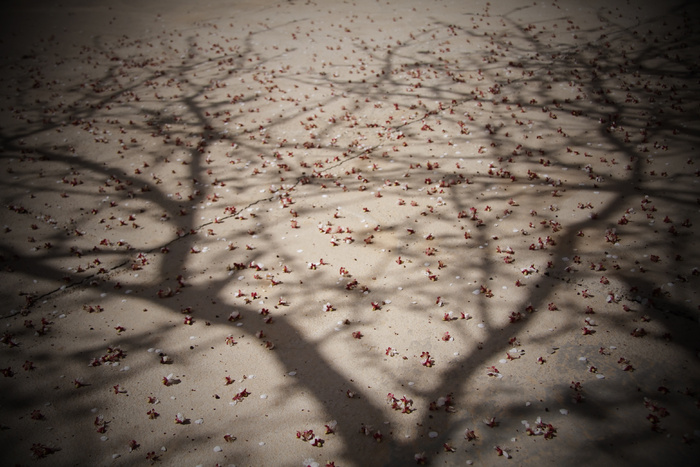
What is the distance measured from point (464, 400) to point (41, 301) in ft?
15.4

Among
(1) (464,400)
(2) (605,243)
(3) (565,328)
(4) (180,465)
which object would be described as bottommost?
(4) (180,465)

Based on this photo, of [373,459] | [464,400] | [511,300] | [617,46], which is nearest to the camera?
[373,459]

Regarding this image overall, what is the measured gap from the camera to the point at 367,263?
452 centimetres

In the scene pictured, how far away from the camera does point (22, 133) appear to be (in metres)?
7.81

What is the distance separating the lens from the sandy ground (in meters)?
2.96

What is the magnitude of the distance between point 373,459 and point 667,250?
3790mm

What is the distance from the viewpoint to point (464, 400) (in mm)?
3061

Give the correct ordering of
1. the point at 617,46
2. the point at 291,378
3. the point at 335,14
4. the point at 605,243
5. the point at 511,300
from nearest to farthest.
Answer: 1. the point at 291,378
2. the point at 511,300
3. the point at 605,243
4. the point at 617,46
5. the point at 335,14

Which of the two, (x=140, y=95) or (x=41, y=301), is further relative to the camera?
(x=140, y=95)

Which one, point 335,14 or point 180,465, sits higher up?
point 335,14

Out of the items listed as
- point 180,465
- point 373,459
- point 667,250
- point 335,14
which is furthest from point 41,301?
point 335,14

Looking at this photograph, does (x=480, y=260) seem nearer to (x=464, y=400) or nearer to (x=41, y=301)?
(x=464, y=400)

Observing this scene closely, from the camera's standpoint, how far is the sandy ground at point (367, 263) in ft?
9.70

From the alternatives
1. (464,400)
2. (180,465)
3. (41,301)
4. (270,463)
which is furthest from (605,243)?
(41,301)
